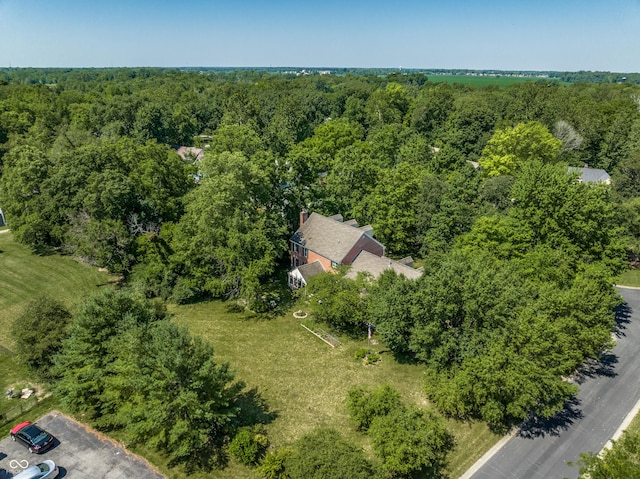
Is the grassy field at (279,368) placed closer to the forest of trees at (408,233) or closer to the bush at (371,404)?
the bush at (371,404)

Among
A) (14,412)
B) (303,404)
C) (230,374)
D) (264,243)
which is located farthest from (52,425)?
(264,243)

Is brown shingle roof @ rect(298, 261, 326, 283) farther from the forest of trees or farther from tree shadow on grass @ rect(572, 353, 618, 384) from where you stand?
tree shadow on grass @ rect(572, 353, 618, 384)

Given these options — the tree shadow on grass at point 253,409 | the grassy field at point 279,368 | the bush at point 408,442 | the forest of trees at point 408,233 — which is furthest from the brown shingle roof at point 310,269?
the bush at point 408,442

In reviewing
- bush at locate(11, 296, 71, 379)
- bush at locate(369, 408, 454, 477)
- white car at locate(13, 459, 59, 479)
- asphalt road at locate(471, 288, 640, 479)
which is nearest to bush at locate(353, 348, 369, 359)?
bush at locate(369, 408, 454, 477)

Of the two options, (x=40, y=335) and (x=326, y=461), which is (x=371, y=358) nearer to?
(x=326, y=461)

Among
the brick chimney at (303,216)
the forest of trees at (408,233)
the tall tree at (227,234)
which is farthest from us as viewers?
the brick chimney at (303,216)

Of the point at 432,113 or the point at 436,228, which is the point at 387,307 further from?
the point at 432,113
